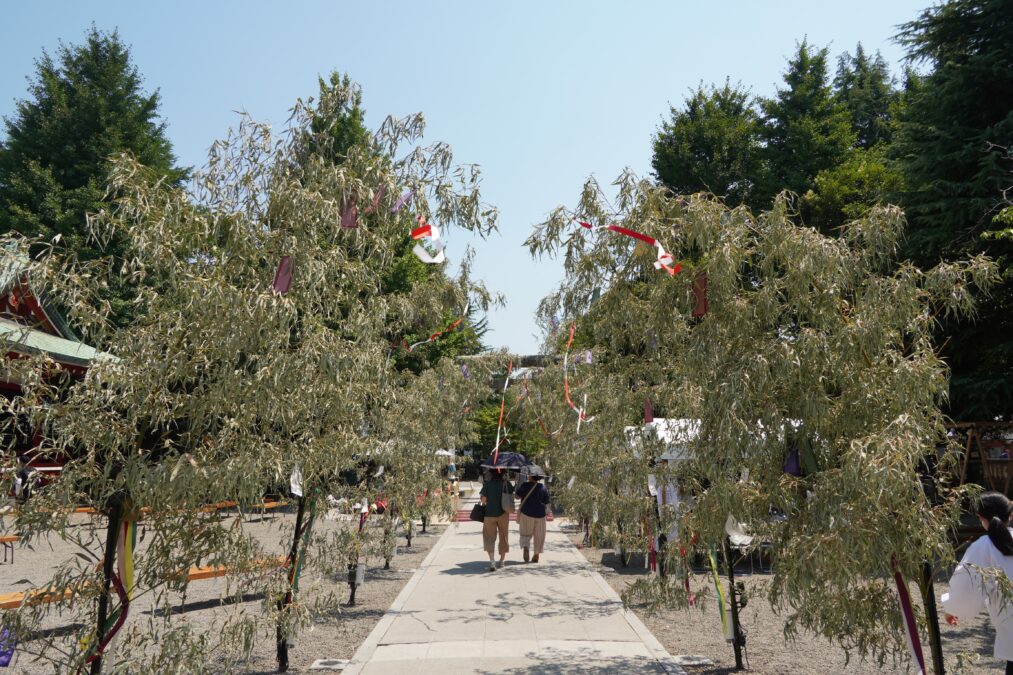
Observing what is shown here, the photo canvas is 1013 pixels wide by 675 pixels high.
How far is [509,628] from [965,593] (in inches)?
212

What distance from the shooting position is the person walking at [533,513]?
15.4 m

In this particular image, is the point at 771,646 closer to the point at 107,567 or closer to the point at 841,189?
the point at 107,567

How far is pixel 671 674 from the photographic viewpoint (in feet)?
23.6

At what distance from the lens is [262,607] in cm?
624

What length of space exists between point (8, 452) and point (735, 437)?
4.46m

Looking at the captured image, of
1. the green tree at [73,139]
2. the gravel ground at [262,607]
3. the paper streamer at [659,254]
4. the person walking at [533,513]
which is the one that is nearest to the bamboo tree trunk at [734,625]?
the paper streamer at [659,254]

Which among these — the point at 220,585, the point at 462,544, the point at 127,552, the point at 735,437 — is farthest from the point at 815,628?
the point at 462,544

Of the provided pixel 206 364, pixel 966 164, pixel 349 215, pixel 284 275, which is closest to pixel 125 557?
pixel 206 364

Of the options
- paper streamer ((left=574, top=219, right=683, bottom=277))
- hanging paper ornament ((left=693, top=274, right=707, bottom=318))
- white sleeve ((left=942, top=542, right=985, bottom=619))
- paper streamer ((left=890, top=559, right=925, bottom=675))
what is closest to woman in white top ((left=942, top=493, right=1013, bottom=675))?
white sleeve ((left=942, top=542, right=985, bottom=619))

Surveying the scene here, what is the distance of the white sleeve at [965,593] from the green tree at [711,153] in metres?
25.0

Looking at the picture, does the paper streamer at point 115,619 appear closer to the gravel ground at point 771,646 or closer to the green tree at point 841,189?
the gravel ground at point 771,646

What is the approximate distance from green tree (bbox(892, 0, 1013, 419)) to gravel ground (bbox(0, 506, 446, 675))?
42.0 ft

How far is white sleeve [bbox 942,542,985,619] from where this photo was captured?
507 cm

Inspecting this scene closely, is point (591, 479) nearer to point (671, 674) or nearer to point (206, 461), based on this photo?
point (671, 674)
